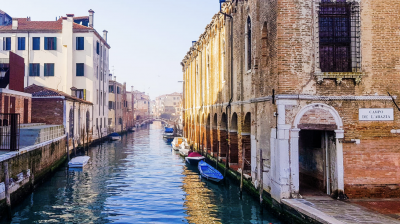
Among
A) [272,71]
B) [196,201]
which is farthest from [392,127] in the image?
[196,201]

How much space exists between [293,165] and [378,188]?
285cm

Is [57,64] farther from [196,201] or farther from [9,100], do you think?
[196,201]

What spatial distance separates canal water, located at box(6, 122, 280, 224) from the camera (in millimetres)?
11953

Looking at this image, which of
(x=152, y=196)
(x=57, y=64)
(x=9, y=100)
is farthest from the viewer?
(x=57, y=64)

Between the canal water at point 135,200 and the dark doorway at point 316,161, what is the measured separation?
221 centimetres

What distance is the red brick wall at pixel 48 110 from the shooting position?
89.5 feet

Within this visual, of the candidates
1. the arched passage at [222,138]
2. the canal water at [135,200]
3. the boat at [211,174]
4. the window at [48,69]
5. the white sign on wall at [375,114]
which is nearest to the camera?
the white sign on wall at [375,114]

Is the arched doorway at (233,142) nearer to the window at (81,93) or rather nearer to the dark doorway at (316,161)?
the dark doorway at (316,161)

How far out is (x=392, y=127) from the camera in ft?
36.7

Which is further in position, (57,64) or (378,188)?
(57,64)

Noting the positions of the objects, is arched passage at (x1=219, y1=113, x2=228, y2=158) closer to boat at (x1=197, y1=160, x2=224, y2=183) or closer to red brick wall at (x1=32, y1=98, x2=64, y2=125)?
boat at (x1=197, y1=160, x2=224, y2=183)

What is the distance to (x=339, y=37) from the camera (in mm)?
11453

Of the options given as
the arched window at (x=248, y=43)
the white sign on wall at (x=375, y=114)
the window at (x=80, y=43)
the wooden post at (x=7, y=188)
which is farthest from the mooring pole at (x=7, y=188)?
the window at (x=80, y=43)

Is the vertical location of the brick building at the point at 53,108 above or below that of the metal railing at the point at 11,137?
above
